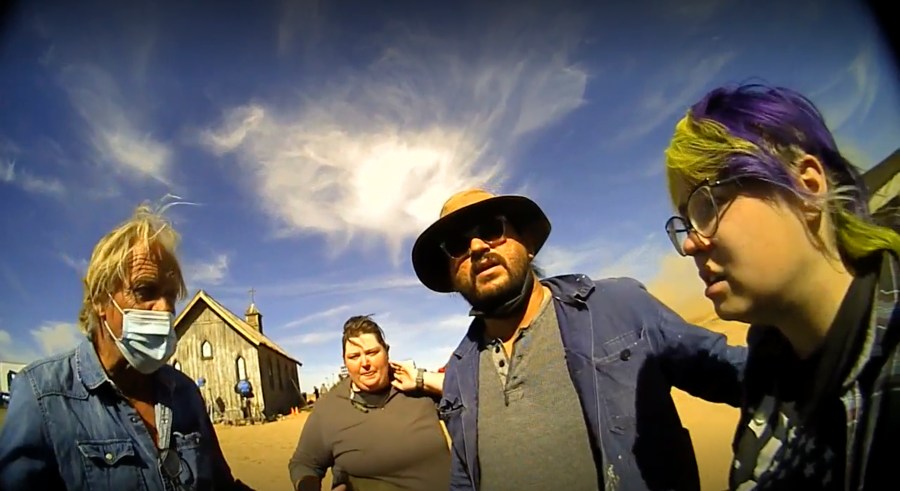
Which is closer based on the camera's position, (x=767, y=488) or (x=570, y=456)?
(x=767, y=488)

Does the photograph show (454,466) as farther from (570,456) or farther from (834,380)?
(834,380)

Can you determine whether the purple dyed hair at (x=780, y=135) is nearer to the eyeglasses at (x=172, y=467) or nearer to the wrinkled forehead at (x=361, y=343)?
the wrinkled forehead at (x=361, y=343)

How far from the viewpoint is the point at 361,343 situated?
2.24 meters

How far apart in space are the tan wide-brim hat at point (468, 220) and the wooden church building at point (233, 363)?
81cm

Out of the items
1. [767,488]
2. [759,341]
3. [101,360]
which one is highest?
[101,360]

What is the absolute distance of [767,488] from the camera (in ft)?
4.03

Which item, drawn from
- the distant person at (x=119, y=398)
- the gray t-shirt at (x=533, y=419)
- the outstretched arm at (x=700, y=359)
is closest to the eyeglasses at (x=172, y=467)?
the distant person at (x=119, y=398)

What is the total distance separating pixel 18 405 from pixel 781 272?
216 cm

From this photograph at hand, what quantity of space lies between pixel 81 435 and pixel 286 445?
0.86 meters

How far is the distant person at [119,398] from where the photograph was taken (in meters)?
1.60

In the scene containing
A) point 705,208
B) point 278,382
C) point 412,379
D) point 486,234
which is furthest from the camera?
point 278,382

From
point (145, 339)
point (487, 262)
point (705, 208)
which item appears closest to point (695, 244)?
point (705, 208)

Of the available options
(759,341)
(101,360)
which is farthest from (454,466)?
(101,360)

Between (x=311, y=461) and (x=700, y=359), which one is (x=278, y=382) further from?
(x=700, y=359)
